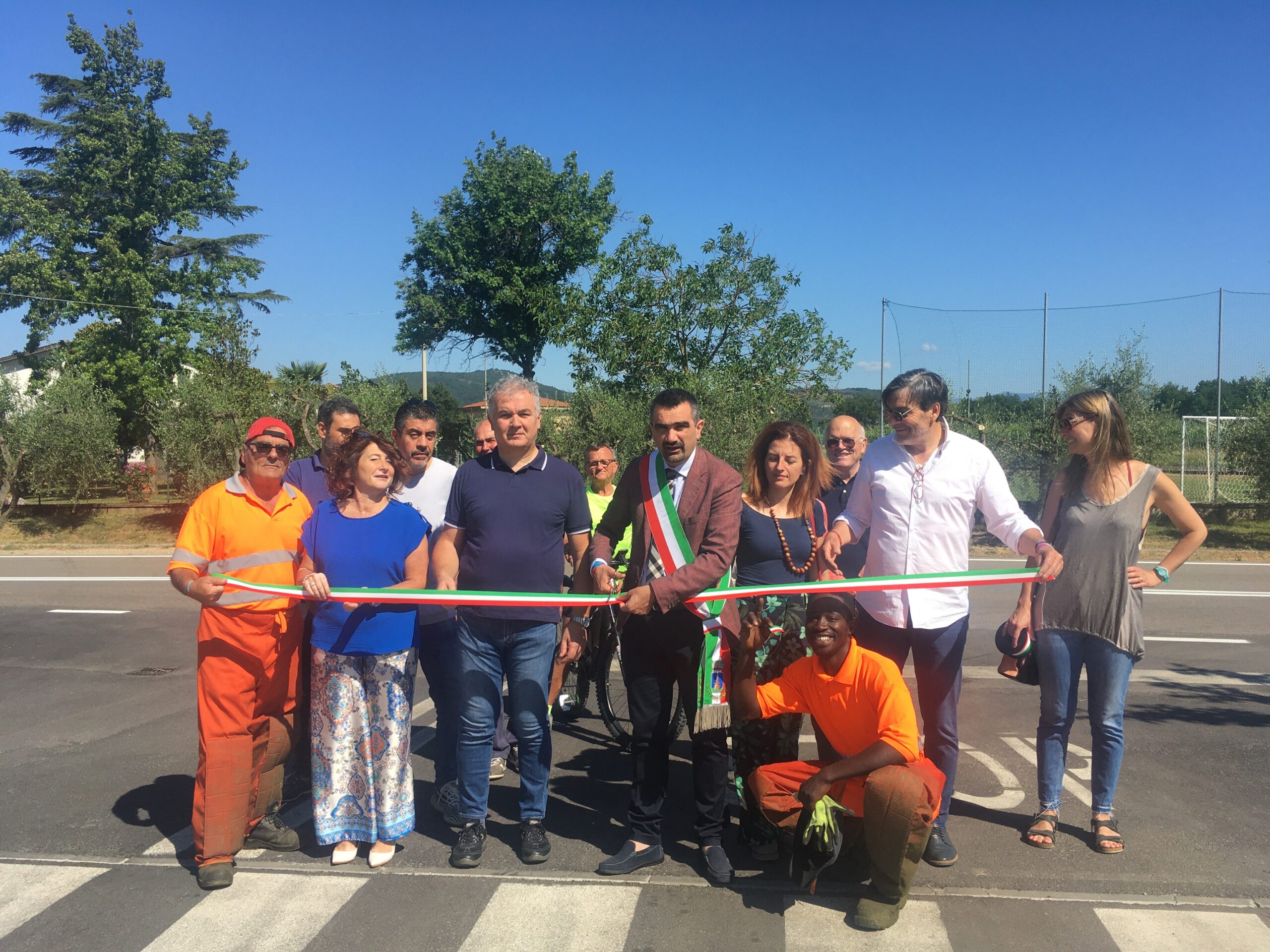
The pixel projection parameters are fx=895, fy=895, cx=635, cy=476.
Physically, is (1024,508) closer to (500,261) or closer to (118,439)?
(500,261)

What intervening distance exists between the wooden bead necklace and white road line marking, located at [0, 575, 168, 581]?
13206 mm

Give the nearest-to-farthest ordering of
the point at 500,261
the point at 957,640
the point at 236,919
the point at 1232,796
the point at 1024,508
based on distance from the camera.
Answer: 1. the point at 236,919
2. the point at 957,640
3. the point at 1232,796
4. the point at 1024,508
5. the point at 500,261

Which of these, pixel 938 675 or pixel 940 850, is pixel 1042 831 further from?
pixel 938 675

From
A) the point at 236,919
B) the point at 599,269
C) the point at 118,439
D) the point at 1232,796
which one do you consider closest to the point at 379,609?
the point at 236,919

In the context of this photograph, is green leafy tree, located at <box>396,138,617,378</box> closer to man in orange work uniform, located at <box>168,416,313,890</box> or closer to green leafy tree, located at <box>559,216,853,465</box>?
green leafy tree, located at <box>559,216,853,465</box>

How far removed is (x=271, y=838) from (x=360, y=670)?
0.96 metres

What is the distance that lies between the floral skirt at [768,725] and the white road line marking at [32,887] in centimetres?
294

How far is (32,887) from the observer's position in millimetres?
3877

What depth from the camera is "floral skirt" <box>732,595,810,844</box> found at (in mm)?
4156

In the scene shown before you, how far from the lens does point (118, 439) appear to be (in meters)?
34.0

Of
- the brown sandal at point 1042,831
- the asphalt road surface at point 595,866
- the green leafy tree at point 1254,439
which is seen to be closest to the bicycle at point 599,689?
the asphalt road surface at point 595,866

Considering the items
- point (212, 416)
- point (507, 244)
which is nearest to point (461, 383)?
point (507, 244)

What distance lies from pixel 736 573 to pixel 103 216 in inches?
1439

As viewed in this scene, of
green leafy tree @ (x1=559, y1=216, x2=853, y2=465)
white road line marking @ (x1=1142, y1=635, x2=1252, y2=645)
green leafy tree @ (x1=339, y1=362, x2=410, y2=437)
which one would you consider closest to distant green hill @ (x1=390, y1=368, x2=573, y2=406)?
Result: green leafy tree @ (x1=339, y1=362, x2=410, y2=437)
